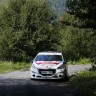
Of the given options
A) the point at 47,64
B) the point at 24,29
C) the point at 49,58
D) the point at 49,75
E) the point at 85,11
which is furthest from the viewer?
the point at 24,29

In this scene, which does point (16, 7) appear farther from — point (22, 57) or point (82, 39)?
point (82, 39)

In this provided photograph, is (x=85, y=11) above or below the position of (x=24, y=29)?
above

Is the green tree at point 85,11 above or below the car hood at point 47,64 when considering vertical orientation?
above

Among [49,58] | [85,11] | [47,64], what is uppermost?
[85,11]

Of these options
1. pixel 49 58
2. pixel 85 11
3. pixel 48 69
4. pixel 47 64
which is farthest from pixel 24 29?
pixel 85 11

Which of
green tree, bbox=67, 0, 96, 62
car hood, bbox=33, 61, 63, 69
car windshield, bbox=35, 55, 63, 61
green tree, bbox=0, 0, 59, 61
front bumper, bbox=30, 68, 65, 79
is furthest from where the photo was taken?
green tree, bbox=0, 0, 59, 61

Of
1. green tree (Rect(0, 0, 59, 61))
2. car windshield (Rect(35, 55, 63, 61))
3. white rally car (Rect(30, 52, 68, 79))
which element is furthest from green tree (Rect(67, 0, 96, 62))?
green tree (Rect(0, 0, 59, 61))

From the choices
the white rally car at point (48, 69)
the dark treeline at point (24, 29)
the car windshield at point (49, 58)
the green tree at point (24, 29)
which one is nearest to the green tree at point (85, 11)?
the white rally car at point (48, 69)

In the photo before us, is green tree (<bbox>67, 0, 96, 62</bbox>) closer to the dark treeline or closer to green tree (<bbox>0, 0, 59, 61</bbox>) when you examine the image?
the dark treeline

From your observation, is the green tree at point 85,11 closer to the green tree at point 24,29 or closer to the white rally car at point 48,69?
the white rally car at point 48,69

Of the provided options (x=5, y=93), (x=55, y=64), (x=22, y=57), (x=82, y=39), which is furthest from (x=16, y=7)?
(x=5, y=93)

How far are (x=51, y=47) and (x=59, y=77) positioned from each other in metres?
19.6

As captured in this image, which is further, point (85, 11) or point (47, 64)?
point (47, 64)

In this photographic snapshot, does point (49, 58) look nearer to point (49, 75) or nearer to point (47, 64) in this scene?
point (47, 64)
